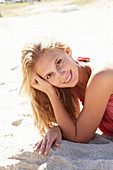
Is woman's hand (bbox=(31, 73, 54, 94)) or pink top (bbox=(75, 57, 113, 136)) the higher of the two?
woman's hand (bbox=(31, 73, 54, 94))

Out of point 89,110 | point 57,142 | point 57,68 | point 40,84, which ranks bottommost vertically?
point 57,142

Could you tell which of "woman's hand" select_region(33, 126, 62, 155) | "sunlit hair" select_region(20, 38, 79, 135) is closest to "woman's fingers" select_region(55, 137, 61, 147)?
"woman's hand" select_region(33, 126, 62, 155)

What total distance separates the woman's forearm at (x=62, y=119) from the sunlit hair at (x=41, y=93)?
0.11 meters

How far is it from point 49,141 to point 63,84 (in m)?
0.46

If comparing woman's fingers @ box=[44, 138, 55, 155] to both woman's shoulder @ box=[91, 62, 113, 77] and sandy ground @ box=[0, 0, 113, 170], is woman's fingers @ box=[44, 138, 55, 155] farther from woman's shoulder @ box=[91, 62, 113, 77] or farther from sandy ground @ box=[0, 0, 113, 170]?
woman's shoulder @ box=[91, 62, 113, 77]

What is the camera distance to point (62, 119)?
220 centimetres

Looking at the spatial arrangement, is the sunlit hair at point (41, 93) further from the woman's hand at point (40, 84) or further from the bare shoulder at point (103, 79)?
the bare shoulder at point (103, 79)

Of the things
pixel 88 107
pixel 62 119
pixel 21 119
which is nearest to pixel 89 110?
pixel 88 107

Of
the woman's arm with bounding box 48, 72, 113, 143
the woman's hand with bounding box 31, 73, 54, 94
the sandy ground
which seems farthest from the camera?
the woman's hand with bounding box 31, 73, 54, 94

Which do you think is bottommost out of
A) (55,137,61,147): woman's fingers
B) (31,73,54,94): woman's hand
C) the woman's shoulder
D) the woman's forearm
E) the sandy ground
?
the sandy ground

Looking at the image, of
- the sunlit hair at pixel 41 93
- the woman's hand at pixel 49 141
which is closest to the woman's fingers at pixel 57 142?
the woman's hand at pixel 49 141

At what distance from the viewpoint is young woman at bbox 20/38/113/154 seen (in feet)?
6.70

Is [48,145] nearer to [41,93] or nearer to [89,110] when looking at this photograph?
[89,110]

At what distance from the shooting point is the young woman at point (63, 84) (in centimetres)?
204
